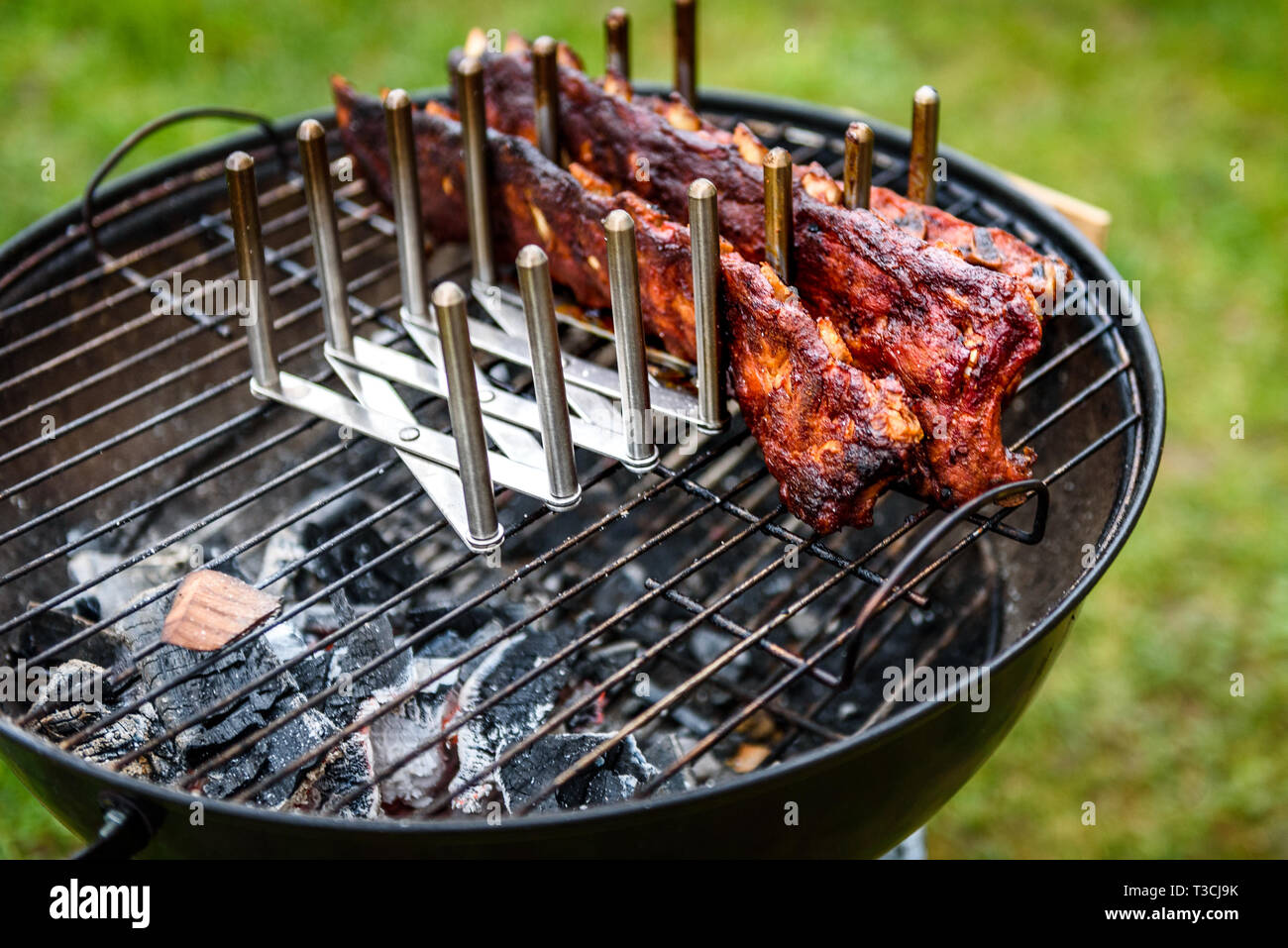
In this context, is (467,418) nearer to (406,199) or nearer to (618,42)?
(406,199)

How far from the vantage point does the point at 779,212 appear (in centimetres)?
259

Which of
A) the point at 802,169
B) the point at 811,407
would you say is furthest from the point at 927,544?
the point at 802,169

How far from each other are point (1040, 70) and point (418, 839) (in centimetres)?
583

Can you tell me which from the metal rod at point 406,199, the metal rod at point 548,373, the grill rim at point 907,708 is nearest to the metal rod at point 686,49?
the grill rim at point 907,708

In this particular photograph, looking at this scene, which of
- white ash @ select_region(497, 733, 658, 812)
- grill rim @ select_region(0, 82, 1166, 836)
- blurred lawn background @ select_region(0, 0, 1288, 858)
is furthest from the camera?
blurred lawn background @ select_region(0, 0, 1288, 858)

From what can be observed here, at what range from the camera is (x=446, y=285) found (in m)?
2.13

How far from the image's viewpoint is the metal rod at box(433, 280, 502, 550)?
216 cm

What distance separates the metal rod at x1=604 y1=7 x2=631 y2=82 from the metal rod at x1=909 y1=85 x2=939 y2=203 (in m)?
0.79

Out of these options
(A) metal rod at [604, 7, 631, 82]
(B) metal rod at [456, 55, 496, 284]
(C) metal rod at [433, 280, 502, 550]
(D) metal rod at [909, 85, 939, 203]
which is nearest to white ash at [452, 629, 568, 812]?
(C) metal rod at [433, 280, 502, 550]

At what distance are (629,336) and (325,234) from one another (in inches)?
32.8

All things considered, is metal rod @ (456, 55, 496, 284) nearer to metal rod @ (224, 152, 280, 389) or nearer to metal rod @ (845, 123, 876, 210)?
metal rod @ (224, 152, 280, 389)
